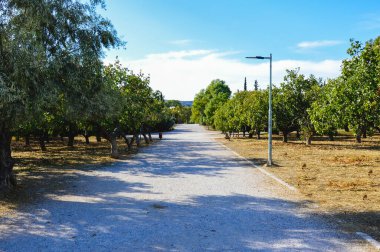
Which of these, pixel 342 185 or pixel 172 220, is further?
pixel 342 185

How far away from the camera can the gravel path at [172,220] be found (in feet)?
24.8

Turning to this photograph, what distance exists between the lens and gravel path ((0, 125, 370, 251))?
7.55m

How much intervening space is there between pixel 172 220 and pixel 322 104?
19.8m

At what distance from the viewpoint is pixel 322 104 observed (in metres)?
25.5

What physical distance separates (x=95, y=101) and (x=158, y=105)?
24.0 metres

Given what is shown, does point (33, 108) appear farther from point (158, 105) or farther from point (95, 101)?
point (158, 105)

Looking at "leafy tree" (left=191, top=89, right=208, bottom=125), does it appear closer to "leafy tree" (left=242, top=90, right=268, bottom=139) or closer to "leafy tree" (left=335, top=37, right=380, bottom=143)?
"leafy tree" (left=242, top=90, right=268, bottom=139)

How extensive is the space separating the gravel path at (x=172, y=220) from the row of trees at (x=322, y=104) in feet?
22.2

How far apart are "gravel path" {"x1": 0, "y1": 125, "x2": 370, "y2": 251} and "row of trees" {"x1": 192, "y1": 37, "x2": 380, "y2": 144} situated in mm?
6753

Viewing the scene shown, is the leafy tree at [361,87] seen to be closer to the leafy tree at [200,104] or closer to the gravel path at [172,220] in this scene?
the gravel path at [172,220]

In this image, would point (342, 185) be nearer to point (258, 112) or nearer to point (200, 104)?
point (258, 112)

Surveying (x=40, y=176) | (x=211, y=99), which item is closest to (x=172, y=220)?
(x=40, y=176)

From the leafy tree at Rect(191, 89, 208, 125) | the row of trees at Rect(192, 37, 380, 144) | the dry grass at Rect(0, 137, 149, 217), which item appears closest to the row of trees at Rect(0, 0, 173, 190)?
the dry grass at Rect(0, 137, 149, 217)

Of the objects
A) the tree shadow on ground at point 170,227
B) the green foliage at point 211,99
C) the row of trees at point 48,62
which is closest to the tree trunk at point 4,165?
the row of trees at point 48,62
